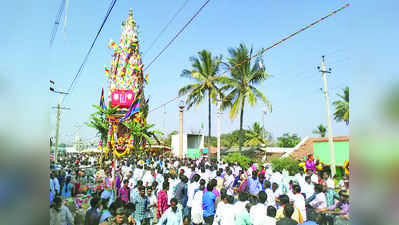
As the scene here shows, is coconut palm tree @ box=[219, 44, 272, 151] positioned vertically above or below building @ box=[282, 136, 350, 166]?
above

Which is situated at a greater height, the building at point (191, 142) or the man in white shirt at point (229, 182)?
the building at point (191, 142)

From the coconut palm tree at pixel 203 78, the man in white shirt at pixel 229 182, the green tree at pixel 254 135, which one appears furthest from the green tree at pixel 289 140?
the man in white shirt at pixel 229 182

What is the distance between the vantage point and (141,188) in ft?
19.8

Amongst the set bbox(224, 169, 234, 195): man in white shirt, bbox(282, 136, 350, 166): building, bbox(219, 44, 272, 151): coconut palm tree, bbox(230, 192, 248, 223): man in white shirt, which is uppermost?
bbox(219, 44, 272, 151): coconut palm tree

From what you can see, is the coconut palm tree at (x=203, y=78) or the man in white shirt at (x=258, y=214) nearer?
the man in white shirt at (x=258, y=214)

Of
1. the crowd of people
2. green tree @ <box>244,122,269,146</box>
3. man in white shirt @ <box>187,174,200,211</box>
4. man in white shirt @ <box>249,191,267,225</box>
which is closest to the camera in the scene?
the crowd of people

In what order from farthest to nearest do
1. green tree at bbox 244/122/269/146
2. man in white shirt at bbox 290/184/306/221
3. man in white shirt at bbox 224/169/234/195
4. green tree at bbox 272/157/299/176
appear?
1. green tree at bbox 244/122/269/146
2. green tree at bbox 272/157/299/176
3. man in white shirt at bbox 224/169/234/195
4. man in white shirt at bbox 290/184/306/221

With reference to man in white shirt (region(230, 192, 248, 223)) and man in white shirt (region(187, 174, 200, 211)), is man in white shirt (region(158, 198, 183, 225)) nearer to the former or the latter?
man in white shirt (region(230, 192, 248, 223))

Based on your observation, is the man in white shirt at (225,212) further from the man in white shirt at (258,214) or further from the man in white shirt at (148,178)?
the man in white shirt at (148,178)

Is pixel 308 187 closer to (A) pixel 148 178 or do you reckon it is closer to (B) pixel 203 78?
(A) pixel 148 178

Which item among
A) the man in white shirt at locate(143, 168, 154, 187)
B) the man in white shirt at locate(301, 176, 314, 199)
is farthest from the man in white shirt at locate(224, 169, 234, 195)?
the man in white shirt at locate(143, 168, 154, 187)

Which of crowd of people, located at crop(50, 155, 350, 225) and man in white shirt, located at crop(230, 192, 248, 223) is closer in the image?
crowd of people, located at crop(50, 155, 350, 225)

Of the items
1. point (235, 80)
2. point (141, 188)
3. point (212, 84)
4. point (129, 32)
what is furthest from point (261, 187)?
point (129, 32)
